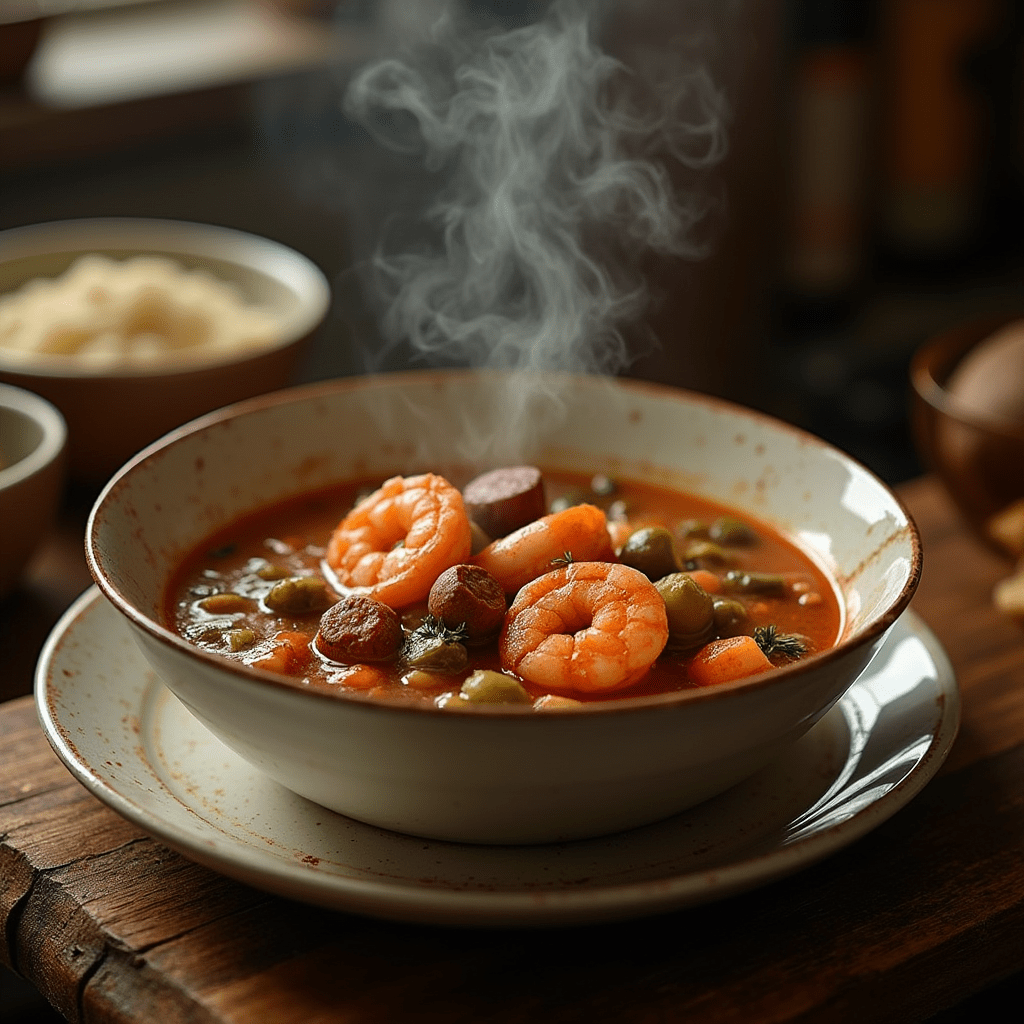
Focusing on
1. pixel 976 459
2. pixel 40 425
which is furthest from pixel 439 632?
pixel 976 459

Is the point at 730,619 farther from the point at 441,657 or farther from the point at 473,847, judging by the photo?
the point at 473,847

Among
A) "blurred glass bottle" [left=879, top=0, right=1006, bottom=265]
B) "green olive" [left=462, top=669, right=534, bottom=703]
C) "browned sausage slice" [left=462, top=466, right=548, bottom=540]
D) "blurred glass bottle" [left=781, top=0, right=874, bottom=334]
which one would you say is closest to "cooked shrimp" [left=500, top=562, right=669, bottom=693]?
"green olive" [left=462, top=669, right=534, bottom=703]

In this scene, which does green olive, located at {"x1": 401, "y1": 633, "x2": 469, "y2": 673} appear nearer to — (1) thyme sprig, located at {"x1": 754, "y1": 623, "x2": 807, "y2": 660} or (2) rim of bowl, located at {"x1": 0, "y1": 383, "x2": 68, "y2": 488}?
(1) thyme sprig, located at {"x1": 754, "y1": 623, "x2": 807, "y2": 660}

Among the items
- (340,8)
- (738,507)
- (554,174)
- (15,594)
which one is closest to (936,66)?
(554,174)

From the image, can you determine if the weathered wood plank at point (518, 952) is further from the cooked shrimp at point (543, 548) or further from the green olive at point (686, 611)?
the cooked shrimp at point (543, 548)

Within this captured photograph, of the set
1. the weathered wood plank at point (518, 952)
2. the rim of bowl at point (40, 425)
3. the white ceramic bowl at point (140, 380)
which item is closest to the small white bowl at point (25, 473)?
the rim of bowl at point (40, 425)

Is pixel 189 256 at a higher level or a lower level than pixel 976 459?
lower
